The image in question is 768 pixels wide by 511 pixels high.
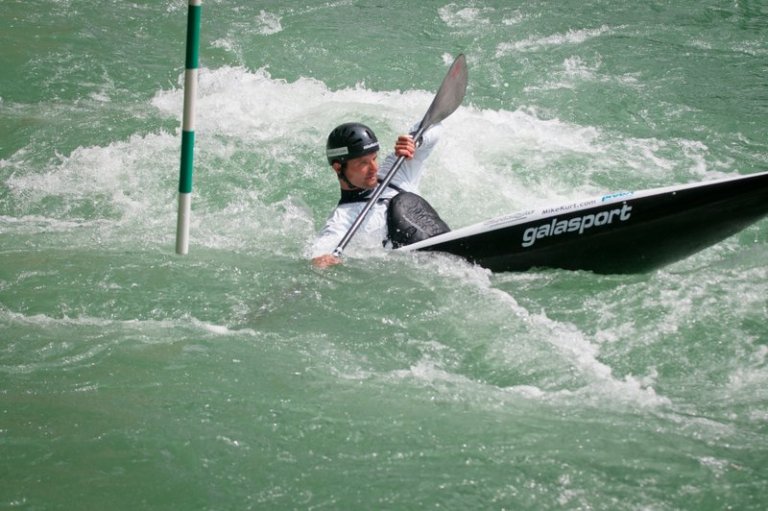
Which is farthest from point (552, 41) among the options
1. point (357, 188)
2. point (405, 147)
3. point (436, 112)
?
point (357, 188)

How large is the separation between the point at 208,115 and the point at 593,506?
19.0ft

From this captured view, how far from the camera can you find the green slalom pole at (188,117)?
168 inches

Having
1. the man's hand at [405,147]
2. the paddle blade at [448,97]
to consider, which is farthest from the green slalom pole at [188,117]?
the paddle blade at [448,97]

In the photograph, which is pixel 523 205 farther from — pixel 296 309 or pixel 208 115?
pixel 208 115

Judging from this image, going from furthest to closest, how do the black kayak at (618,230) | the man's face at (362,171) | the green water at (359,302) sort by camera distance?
the man's face at (362,171)
the black kayak at (618,230)
the green water at (359,302)

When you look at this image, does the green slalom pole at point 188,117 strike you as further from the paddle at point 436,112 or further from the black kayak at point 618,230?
the black kayak at point 618,230

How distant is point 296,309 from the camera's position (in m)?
5.10

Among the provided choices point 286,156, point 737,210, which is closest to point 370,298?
point 737,210

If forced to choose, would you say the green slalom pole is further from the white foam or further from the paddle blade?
the white foam

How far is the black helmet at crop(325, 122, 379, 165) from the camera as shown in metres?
5.65

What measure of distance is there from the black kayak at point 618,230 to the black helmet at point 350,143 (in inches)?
26.7

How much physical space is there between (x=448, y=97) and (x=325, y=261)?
5.47ft

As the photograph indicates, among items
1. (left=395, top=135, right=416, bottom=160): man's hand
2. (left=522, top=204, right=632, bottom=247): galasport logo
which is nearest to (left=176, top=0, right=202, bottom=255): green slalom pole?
(left=395, top=135, right=416, bottom=160): man's hand

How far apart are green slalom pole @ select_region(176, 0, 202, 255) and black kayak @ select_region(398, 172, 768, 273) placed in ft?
4.68
